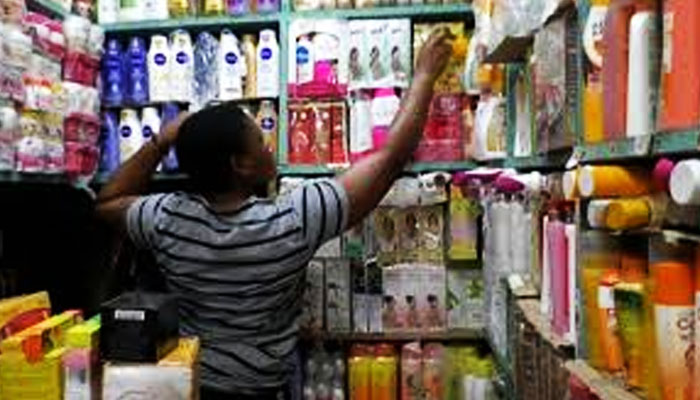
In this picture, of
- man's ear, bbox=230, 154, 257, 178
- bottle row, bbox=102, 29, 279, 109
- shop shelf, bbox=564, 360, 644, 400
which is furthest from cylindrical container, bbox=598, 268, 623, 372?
bottle row, bbox=102, 29, 279, 109

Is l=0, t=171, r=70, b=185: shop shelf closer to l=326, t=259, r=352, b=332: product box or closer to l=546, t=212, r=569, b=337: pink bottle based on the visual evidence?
l=326, t=259, r=352, b=332: product box

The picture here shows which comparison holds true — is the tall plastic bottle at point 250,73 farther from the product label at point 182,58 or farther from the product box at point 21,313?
the product box at point 21,313

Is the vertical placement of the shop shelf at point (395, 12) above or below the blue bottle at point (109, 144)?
above

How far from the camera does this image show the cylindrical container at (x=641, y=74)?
3.67ft

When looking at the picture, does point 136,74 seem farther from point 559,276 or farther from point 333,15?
point 559,276

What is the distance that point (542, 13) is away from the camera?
1924 millimetres

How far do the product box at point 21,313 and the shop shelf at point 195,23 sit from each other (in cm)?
156

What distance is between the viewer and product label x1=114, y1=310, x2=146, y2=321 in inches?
65.6

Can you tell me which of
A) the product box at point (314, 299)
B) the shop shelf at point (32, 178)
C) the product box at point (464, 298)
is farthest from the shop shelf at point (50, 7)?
the product box at point (464, 298)

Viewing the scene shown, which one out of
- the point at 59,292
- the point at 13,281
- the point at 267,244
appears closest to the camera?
the point at 267,244

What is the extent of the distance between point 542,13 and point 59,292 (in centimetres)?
219

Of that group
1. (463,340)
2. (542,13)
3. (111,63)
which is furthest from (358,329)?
(542,13)

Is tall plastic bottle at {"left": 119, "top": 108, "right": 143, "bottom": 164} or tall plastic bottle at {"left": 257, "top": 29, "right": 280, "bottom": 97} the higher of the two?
tall plastic bottle at {"left": 257, "top": 29, "right": 280, "bottom": 97}

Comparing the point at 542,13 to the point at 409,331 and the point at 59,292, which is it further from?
the point at 59,292
